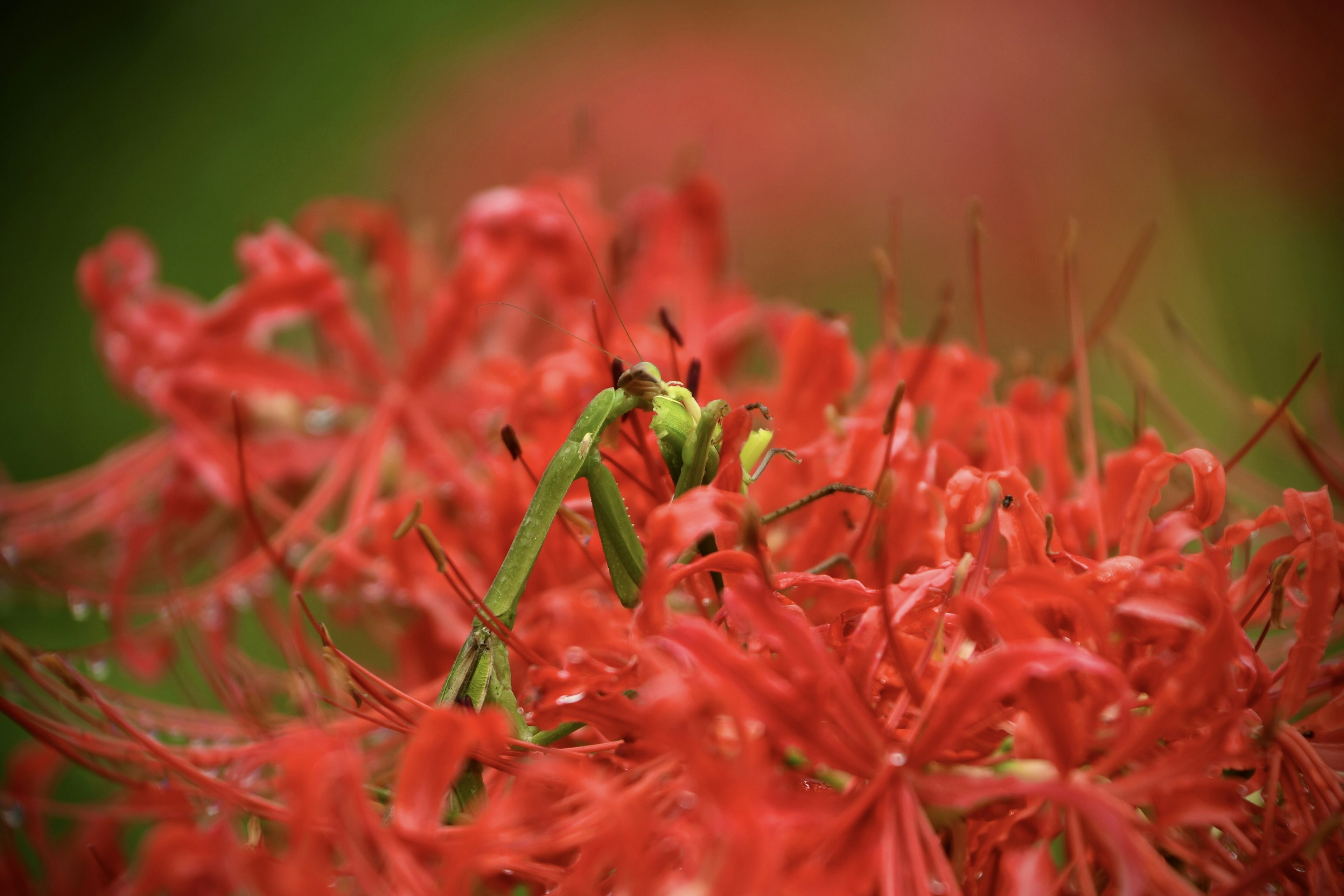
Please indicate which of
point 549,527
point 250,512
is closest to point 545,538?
point 549,527

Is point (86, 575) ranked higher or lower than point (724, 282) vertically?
lower

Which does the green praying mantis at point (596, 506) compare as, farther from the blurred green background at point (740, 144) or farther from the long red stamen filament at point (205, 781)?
the blurred green background at point (740, 144)

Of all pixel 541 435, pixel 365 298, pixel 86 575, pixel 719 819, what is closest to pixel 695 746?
pixel 719 819

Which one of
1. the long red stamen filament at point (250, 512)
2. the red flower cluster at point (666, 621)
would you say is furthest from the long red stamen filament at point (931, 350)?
the long red stamen filament at point (250, 512)

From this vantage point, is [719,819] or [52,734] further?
[52,734]

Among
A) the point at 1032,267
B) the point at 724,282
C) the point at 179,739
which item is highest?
the point at 724,282

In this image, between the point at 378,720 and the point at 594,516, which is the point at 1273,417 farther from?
the point at 378,720

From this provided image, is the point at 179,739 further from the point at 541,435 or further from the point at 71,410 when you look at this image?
the point at 71,410
